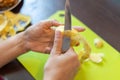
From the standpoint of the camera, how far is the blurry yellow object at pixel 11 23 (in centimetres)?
91

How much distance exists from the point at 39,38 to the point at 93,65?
7.8 inches

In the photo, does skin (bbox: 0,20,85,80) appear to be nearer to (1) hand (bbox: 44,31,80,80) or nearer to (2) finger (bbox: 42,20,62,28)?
(2) finger (bbox: 42,20,62,28)

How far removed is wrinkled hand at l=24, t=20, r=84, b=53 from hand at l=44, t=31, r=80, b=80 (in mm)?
151

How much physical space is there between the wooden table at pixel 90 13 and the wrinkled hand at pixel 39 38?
80mm

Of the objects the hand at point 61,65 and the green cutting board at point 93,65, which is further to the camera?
the green cutting board at point 93,65

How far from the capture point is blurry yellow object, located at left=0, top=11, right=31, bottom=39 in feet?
2.98

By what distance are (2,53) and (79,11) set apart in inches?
13.5

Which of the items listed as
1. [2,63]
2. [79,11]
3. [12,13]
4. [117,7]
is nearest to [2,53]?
[2,63]

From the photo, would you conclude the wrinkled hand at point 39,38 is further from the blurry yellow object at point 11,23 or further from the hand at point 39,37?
the blurry yellow object at point 11,23

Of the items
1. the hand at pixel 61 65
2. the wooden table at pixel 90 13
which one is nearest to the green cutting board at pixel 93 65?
the wooden table at pixel 90 13

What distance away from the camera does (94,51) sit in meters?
0.83

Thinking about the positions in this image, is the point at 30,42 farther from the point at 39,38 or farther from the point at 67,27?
the point at 67,27

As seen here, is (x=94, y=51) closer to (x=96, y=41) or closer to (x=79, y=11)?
(x=96, y=41)

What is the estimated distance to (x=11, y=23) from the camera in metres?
0.94
